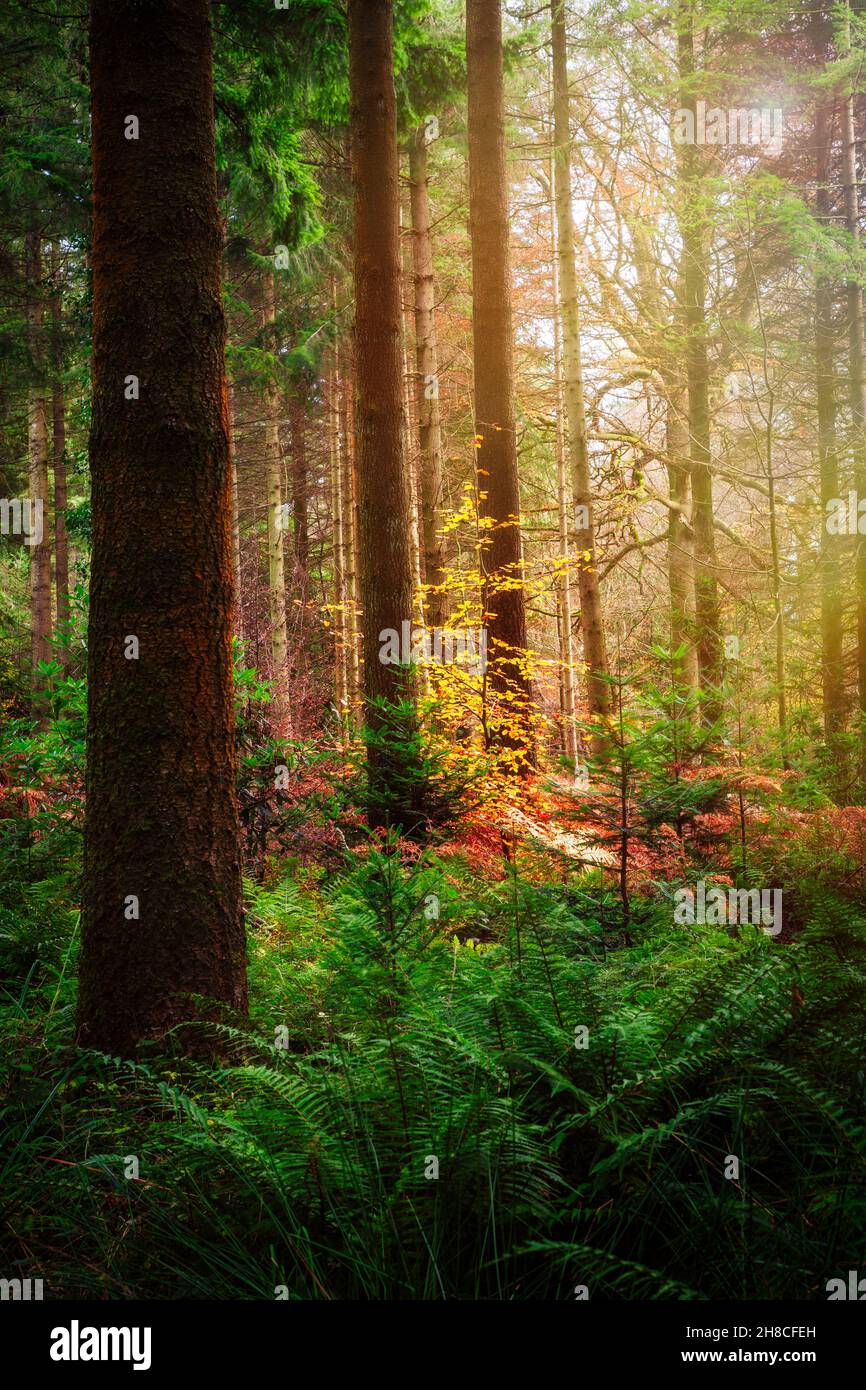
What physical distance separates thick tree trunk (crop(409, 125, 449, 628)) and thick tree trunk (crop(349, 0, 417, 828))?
289 cm

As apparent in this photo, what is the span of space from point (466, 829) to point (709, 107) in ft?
45.9

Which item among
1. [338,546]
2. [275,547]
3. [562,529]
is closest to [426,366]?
[562,529]

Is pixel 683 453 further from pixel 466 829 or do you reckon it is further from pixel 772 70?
pixel 466 829

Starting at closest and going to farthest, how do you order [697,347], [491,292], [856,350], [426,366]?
[491,292]
[426,366]
[856,350]
[697,347]

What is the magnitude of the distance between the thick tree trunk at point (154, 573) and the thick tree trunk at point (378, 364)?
4.48 meters

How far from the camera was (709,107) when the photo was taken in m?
13.9

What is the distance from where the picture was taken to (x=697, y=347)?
14164 millimetres

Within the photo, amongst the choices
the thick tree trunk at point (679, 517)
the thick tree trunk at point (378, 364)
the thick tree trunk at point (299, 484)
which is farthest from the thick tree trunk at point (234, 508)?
the thick tree trunk at point (679, 517)

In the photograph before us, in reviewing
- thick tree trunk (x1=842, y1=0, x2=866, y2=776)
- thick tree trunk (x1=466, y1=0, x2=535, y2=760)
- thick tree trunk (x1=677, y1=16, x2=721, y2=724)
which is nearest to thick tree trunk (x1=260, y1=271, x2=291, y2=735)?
thick tree trunk (x1=466, y1=0, x2=535, y2=760)

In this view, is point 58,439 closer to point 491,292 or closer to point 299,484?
point 299,484

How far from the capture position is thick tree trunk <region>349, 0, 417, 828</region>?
809cm

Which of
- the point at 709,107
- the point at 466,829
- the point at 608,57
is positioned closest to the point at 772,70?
the point at 709,107

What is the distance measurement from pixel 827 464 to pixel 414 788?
10107 mm

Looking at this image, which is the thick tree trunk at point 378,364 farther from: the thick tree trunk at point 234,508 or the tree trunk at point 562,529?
the tree trunk at point 562,529
